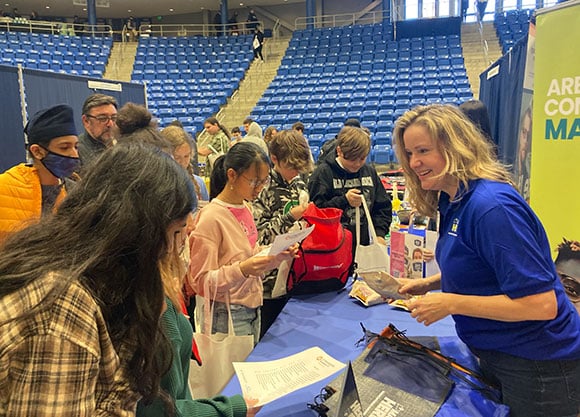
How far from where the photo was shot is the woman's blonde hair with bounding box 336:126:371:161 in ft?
8.95

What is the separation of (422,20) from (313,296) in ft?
46.9

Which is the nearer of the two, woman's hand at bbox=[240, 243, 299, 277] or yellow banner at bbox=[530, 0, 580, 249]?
woman's hand at bbox=[240, 243, 299, 277]

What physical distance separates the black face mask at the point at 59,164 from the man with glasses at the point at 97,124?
2.15 ft

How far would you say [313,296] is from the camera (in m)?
2.36

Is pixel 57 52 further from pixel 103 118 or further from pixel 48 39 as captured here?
pixel 103 118

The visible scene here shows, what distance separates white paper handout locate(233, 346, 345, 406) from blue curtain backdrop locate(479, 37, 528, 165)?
8.78 ft

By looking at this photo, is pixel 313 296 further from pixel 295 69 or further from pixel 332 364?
pixel 295 69

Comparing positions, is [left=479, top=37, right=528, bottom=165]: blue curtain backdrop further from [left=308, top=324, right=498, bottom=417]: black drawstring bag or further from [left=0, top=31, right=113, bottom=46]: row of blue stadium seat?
[left=0, top=31, right=113, bottom=46]: row of blue stadium seat

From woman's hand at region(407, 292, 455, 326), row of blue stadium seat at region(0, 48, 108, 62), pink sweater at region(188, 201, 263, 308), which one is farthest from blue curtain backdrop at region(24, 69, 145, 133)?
row of blue stadium seat at region(0, 48, 108, 62)

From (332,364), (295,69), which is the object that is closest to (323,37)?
(295,69)

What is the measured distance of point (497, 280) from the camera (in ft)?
3.87

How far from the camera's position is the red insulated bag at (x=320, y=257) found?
88.8 inches

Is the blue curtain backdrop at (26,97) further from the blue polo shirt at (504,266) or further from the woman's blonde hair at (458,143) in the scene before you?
the blue polo shirt at (504,266)

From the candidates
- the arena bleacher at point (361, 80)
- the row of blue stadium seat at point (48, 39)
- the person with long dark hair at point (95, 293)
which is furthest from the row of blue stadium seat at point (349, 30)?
the person with long dark hair at point (95, 293)
